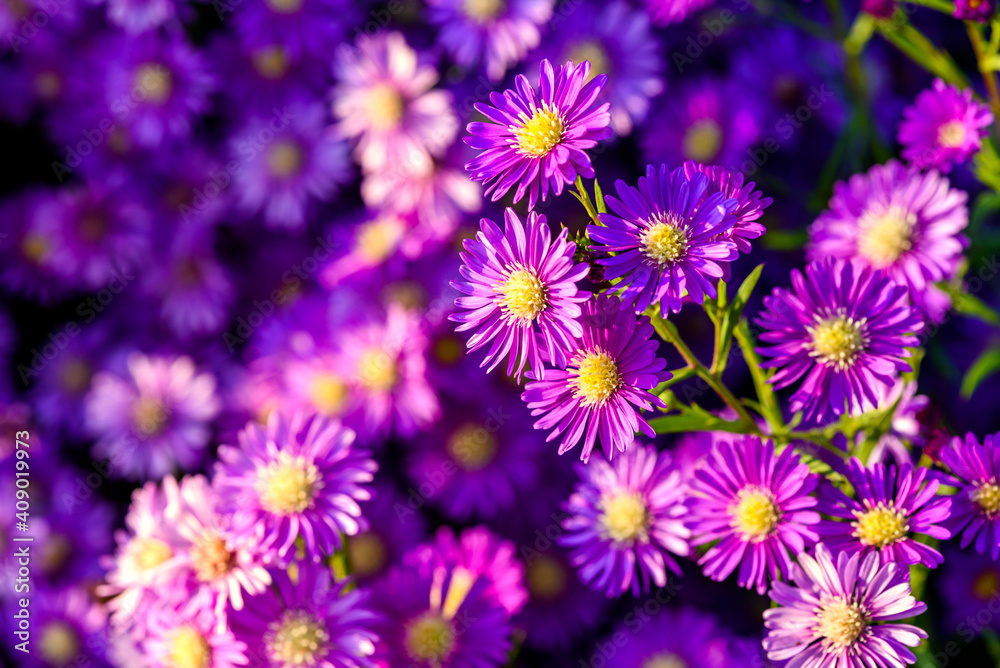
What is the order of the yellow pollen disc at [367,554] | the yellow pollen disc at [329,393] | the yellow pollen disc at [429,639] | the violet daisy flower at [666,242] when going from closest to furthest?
the violet daisy flower at [666,242], the yellow pollen disc at [429,639], the yellow pollen disc at [367,554], the yellow pollen disc at [329,393]

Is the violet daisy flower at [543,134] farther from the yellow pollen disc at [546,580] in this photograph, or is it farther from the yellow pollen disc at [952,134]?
the yellow pollen disc at [546,580]

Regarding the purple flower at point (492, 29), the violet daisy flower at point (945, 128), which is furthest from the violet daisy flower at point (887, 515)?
the purple flower at point (492, 29)

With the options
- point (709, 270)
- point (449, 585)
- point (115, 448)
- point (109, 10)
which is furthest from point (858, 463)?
point (109, 10)

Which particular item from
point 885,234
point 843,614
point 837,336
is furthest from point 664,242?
point 885,234

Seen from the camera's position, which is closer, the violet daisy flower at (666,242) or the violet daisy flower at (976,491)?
the violet daisy flower at (666,242)

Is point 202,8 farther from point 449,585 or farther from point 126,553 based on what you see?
point 449,585

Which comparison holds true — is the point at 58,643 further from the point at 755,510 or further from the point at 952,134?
the point at 952,134

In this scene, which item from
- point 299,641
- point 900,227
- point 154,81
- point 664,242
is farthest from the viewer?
point 154,81
